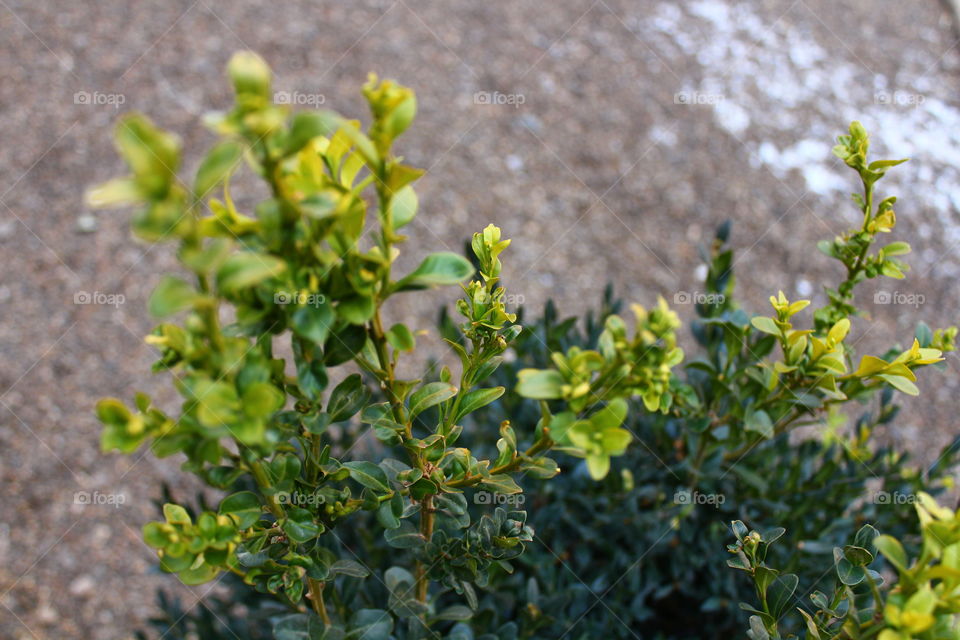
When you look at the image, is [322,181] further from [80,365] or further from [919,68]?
[919,68]

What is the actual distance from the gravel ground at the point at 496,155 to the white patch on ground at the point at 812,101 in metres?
0.01

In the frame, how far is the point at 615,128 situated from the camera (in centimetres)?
444

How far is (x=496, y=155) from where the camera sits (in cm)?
429

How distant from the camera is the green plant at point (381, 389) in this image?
0.88 m

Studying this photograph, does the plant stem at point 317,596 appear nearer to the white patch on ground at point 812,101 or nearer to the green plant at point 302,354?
the green plant at point 302,354

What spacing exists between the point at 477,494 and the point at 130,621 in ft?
5.93

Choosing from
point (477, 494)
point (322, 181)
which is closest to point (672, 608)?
point (477, 494)

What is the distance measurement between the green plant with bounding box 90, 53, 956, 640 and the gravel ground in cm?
158

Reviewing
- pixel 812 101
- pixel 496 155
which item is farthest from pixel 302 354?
pixel 812 101

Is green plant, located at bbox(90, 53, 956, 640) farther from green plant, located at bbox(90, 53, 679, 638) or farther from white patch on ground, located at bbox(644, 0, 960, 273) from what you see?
white patch on ground, located at bbox(644, 0, 960, 273)

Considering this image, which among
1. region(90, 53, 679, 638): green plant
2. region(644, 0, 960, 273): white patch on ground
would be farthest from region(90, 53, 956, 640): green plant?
region(644, 0, 960, 273): white patch on ground

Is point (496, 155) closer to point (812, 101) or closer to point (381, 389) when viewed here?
point (812, 101)

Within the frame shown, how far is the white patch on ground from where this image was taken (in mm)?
4375

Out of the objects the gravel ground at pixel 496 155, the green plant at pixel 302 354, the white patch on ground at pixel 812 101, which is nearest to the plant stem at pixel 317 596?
the green plant at pixel 302 354
